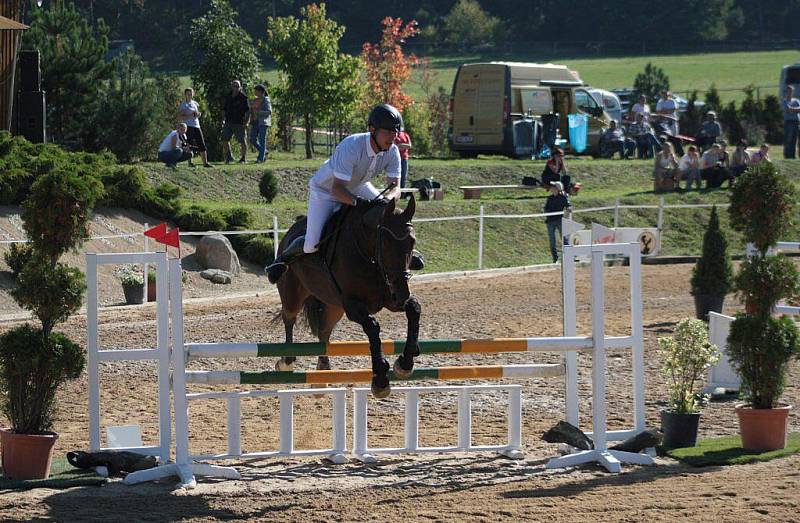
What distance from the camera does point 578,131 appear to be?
32094mm

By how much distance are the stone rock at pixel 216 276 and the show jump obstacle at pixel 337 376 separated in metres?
9.90

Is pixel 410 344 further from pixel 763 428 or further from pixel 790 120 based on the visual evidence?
pixel 790 120

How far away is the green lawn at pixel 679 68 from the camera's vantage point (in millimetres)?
60500

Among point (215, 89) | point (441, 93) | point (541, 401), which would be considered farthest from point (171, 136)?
point (441, 93)

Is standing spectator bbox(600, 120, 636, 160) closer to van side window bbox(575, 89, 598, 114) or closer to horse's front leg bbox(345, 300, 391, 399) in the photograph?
van side window bbox(575, 89, 598, 114)

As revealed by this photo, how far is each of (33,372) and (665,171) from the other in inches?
833

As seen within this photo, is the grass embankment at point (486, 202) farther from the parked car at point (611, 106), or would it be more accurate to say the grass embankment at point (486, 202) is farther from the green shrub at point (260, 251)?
the parked car at point (611, 106)

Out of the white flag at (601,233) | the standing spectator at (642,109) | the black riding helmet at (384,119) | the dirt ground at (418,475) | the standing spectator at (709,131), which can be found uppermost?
the standing spectator at (642,109)

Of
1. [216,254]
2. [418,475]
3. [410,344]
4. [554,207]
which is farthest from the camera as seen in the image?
[554,207]

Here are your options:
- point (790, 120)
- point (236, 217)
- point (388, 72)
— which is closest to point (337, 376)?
point (236, 217)

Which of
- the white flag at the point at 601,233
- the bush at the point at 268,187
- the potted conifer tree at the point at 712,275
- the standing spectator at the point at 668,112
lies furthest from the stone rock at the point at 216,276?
the standing spectator at the point at 668,112

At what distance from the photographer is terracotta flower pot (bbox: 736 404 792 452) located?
8492 millimetres

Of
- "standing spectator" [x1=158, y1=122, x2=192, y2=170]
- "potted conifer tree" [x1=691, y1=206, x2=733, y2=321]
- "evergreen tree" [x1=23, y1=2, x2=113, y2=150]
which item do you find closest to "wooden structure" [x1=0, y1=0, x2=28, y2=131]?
"evergreen tree" [x1=23, y1=2, x2=113, y2=150]

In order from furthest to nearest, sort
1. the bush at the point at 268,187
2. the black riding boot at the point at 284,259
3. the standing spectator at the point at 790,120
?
the standing spectator at the point at 790,120, the bush at the point at 268,187, the black riding boot at the point at 284,259
